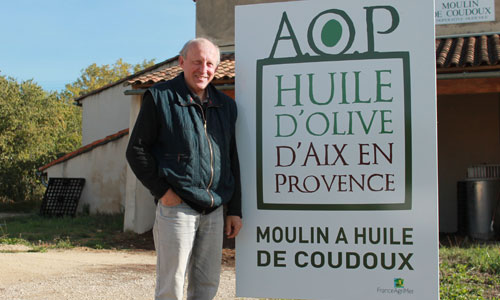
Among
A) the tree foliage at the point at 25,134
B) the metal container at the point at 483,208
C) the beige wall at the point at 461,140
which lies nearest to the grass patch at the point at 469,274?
the metal container at the point at 483,208

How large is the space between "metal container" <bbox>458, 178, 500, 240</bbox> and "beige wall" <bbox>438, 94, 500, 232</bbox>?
123 cm

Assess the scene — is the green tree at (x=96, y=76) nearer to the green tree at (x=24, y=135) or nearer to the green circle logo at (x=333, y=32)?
the green tree at (x=24, y=135)

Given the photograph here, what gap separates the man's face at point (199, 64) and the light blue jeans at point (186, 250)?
24.4 inches

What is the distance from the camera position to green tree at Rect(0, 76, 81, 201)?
65.7 ft

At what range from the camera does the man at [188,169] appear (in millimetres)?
2461

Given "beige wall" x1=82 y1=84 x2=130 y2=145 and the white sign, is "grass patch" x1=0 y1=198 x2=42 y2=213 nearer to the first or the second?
"beige wall" x1=82 y1=84 x2=130 y2=145

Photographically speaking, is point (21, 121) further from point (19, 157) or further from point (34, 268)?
point (34, 268)

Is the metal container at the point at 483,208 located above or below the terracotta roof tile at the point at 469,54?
below

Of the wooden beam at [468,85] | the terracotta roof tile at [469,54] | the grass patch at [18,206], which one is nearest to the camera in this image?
the terracotta roof tile at [469,54]

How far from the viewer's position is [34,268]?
636 centimetres

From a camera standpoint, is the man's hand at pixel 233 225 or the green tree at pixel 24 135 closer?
the man's hand at pixel 233 225

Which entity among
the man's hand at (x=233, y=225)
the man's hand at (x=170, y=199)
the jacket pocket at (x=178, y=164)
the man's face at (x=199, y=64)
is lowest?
the man's hand at (x=233, y=225)

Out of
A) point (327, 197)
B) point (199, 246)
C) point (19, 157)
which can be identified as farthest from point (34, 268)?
point (19, 157)

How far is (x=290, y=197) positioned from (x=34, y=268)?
482 centimetres
